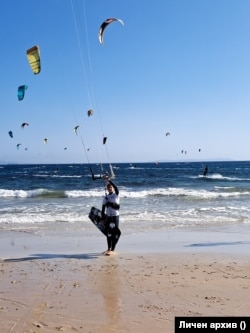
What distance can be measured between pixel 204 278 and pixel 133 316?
6.72 feet

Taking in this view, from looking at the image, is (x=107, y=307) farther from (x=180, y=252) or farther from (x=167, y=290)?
(x=180, y=252)

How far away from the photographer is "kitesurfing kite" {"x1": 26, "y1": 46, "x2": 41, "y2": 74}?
10.1 meters

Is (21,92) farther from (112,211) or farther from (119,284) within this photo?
(119,284)

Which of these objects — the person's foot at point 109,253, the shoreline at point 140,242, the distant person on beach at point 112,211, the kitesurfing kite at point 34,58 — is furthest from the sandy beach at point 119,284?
the kitesurfing kite at point 34,58

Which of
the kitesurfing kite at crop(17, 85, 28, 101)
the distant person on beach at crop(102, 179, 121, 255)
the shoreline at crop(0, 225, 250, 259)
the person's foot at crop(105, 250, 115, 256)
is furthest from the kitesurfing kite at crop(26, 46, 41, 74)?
the person's foot at crop(105, 250, 115, 256)

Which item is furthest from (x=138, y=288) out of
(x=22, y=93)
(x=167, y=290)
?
(x=22, y=93)

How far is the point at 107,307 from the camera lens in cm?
492

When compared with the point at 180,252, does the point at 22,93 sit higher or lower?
higher

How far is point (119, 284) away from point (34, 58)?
20.9 feet

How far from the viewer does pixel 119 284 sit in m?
6.00

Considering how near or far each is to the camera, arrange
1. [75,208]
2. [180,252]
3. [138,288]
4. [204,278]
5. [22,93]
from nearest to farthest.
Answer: [138,288], [204,278], [180,252], [22,93], [75,208]

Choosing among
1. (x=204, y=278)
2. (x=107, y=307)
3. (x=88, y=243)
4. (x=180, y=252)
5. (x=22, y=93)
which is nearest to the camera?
(x=107, y=307)

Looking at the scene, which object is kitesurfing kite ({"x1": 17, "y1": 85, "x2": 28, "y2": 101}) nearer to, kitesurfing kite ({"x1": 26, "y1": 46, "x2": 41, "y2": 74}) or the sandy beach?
kitesurfing kite ({"x1": 26, "y1": 46, "x2": 41, "y2": 74})

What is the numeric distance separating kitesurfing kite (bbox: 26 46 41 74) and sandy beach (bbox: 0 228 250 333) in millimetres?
4179
